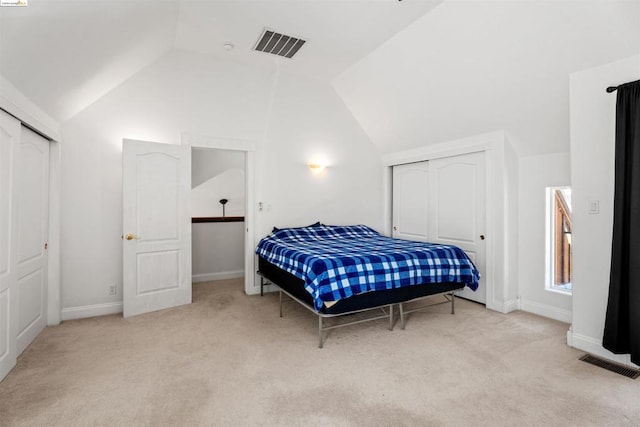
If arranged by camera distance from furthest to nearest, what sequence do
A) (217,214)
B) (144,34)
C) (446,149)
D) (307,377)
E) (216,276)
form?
(217,214)
(216,276)
(446,149)
(144,34)
(307,377)

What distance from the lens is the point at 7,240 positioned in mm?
2309

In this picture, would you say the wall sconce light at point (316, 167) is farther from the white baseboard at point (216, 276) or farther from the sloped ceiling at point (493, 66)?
the white baseboard at point (216, 276)

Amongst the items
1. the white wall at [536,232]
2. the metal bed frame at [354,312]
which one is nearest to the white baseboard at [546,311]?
the white wall at [536,232]

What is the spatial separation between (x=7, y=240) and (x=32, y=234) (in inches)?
25.3

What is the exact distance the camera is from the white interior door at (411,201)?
15.7 ft

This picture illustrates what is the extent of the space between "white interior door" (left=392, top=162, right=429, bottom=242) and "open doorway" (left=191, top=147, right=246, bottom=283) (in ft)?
7.94

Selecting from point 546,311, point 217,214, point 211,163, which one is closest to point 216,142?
point 211,163

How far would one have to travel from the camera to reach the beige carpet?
1876 millimetres

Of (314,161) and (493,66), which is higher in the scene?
(493,66)

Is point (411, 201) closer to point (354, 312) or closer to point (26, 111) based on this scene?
point (354, 312)

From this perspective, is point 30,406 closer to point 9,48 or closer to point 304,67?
point 9,48

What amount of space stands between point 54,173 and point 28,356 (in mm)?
1720

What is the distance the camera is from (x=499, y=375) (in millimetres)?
2303

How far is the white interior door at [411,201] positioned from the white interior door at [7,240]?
4.39m
